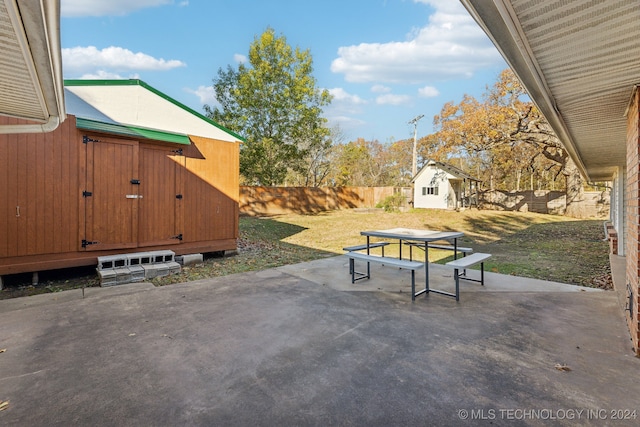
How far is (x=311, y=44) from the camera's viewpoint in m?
18.0

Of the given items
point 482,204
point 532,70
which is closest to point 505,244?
point 532,70

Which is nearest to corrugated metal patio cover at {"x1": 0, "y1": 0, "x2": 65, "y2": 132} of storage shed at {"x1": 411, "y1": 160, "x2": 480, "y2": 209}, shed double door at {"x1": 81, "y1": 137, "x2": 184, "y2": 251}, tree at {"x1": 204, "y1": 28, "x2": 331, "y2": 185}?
shed double door at {"x1": 81, "y1": 137, "x2": 184, "y2": 251}

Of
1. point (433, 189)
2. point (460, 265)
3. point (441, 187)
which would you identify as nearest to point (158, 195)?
point (460, 265)

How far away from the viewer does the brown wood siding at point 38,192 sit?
4.38 metres

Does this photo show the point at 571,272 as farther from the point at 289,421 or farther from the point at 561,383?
the point at 289,421

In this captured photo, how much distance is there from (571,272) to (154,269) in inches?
291

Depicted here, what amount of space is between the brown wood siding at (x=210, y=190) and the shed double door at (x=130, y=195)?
267 millimetres

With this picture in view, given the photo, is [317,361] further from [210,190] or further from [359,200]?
[359,200]

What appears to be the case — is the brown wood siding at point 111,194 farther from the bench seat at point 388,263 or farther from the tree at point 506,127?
the tree at point 506,127

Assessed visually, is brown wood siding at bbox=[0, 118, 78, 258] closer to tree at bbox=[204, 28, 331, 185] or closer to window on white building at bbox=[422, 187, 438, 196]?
tree at bbox=[204, 28, 331, 185]

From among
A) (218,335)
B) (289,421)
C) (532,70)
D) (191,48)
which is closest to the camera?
(289,421)

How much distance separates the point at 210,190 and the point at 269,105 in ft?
39.6

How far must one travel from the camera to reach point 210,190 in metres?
6.66

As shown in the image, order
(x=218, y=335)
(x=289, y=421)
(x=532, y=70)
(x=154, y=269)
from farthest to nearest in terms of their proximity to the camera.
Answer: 1. (x=154, y=269)
2. (x=218, y=335)
3. (x=532, y=70)
4. (x=289, y=421)
